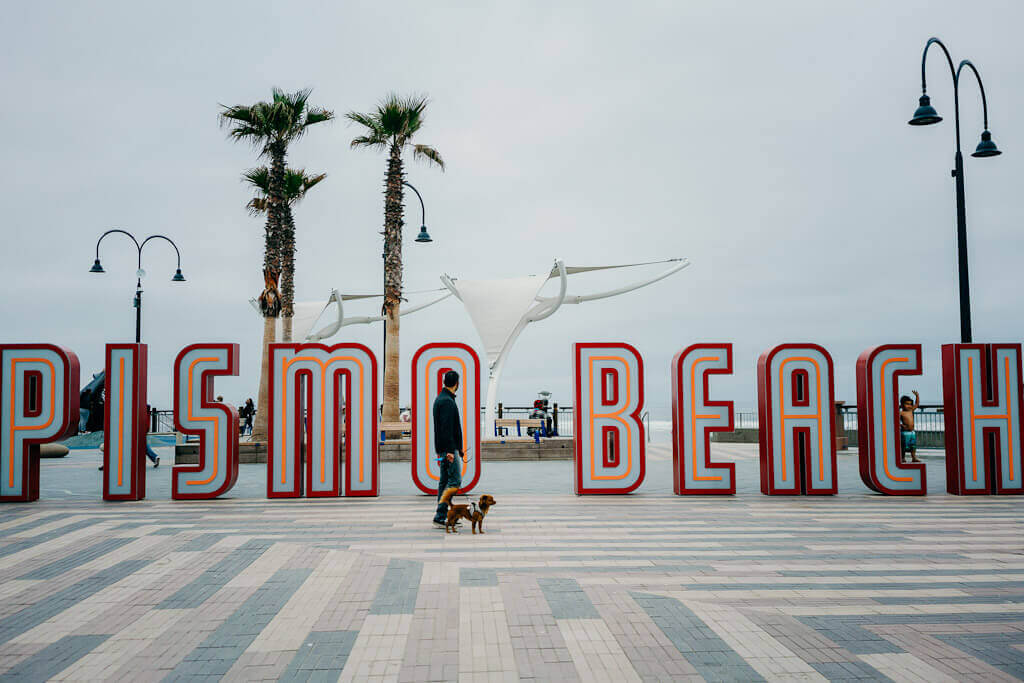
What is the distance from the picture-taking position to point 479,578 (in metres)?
7.20

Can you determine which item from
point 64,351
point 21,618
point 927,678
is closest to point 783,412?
point 927,678

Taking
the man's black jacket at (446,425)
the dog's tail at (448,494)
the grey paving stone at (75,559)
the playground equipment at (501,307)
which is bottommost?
the grey paving stone at (75,559)

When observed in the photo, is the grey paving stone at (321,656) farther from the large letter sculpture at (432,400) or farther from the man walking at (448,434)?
the large letter sculpture at (432,400)

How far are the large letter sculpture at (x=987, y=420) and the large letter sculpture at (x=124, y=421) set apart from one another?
13.6 metres

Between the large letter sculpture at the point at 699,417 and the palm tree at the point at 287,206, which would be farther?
the palm tree at the point at 287,206

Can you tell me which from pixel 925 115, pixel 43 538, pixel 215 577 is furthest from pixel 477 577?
pixel 925 115

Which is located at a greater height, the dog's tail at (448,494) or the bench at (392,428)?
the bench at (392,428)

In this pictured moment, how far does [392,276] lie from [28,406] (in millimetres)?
14780

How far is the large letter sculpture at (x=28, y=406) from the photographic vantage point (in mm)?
12336

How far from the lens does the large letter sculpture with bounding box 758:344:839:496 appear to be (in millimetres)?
12750

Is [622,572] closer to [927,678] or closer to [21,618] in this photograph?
[927,678]

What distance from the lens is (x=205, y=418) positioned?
41.3 ft

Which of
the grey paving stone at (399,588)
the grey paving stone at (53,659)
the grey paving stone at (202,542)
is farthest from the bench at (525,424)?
the grey paving stone at (53,659)

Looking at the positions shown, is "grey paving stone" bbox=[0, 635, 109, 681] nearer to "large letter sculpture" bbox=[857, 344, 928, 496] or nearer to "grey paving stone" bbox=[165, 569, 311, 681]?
"grey paving stone" bbox=[165, 569, 311, 681]
